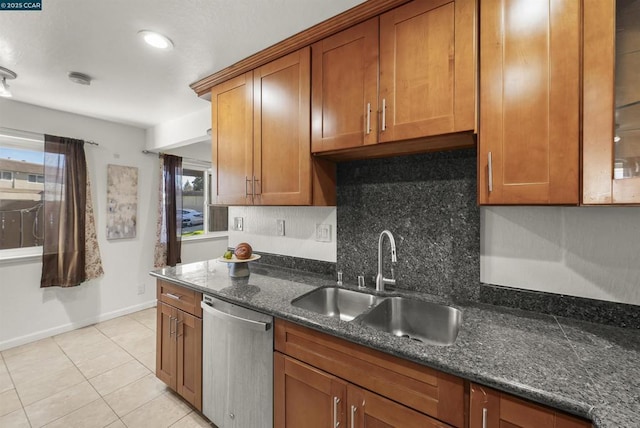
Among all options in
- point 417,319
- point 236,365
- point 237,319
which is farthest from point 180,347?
point 417,319

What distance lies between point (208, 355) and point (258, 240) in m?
0.99

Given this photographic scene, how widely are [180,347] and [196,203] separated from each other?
3030mm

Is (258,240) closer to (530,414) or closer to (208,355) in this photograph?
(208,355)

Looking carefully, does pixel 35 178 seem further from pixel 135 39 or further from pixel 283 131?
pixel 283 131

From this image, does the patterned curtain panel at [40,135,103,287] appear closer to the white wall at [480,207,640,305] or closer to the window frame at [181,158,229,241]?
the window frame at [181,158,229,241]

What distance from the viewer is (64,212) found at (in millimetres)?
2959

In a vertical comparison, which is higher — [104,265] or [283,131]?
[283,131]

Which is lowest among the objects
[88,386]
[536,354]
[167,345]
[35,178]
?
[88,386]

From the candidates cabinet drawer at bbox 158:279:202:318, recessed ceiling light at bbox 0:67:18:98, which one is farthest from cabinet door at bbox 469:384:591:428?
recessed ceiling light at bbox 0:67:18:98

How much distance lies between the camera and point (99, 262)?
10.8ft

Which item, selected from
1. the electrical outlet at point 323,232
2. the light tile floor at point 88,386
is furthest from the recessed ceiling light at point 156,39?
the light tile floor at point 88,386

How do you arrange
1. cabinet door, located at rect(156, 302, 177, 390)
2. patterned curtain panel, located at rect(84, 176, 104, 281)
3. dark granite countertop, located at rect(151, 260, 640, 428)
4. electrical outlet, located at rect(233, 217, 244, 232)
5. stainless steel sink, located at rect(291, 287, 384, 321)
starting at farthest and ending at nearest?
patterned curtain panel, located at rect(84, 176, 104, 281)
electrical outlet, located at rect(233, 217, 244, 232)
cabinet door, located at rect(156, 302, 177, 390)
stainless steel sink, located at rect(291, 287, 384, 321)
dark granite countertop, located at rect(151, 260, 640, 428)

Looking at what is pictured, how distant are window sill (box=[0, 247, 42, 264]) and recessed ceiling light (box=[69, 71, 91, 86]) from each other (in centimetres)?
193

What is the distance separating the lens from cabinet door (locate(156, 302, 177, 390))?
76.4 inches
